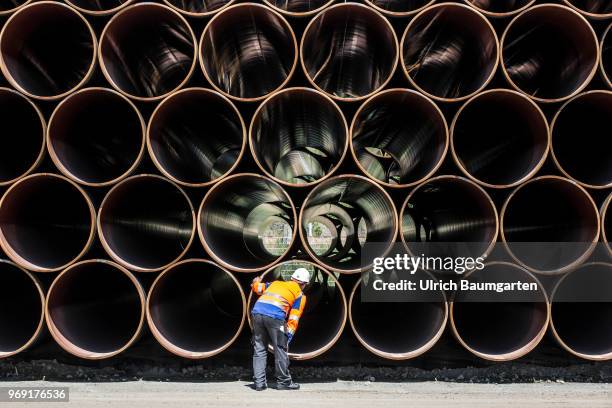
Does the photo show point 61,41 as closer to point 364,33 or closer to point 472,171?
point 364,33

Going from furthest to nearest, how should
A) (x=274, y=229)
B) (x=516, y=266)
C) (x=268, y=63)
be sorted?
(x=274, y=229), (x=268, y=63), (x=516, y=266)

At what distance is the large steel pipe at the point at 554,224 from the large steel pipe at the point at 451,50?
1052 mm

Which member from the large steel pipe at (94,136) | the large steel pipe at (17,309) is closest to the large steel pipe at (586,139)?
the large steel pipe at (94,136)

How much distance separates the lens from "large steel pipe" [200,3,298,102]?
12.0 feet

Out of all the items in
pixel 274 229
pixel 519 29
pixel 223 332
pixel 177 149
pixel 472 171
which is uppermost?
pixel 519 29

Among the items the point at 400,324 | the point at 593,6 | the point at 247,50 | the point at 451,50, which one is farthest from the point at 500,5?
the point at 400,324

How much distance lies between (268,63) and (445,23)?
195cm

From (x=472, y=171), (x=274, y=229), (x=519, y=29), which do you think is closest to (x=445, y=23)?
(x=519, y=29)

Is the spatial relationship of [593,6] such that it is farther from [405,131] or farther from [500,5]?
[405,131]

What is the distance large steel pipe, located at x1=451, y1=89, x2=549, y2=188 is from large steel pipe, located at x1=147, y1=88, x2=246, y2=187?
206cm

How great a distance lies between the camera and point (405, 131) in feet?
14.8

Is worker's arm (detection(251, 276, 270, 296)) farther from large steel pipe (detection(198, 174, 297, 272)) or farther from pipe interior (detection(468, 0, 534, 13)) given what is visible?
pipe interior (detection(468, 0, 534, 13))

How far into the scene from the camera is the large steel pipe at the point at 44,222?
3.46 meters

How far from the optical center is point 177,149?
14.4 feet
